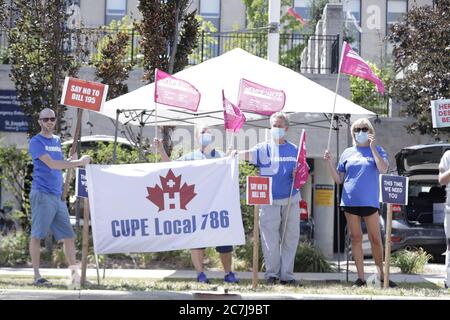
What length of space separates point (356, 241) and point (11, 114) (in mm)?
9659

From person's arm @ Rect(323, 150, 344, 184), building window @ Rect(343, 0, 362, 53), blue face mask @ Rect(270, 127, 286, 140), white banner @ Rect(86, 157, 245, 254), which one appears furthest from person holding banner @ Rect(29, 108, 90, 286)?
building window @ Rect(343, 0, 362, 53)

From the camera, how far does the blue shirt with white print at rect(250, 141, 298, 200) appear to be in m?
9.93

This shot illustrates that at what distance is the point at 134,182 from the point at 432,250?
6.84m

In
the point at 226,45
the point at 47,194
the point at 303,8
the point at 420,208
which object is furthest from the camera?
the point at 303,8

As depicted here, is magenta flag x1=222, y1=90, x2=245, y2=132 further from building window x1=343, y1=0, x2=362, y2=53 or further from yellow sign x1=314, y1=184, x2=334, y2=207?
building window x1=343, y1=0, x2=362, y2=53

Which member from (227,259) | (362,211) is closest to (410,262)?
(362,211)

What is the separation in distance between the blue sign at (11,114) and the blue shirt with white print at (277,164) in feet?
27.4

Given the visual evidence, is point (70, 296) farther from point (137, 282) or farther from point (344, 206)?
point (344, 206)

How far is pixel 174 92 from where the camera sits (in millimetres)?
10664

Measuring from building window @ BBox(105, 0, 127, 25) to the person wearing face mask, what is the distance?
31002mm

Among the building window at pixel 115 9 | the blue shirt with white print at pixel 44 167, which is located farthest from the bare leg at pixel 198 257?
the building window at pixel 115 9

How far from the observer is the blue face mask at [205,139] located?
393 inches

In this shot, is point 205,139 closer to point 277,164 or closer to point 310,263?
point 277,164
